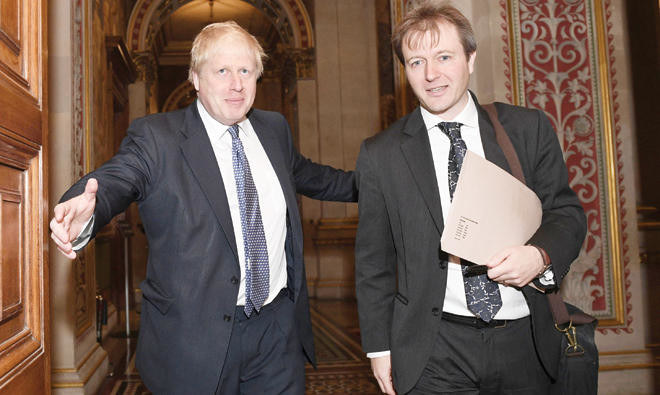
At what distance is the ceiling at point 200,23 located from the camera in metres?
15.3

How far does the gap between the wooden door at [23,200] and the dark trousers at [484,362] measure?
47.9 inches

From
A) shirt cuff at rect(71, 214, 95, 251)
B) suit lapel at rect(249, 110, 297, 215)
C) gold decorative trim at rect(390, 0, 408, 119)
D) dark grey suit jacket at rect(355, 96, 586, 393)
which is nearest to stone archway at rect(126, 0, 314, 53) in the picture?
gold decorative trim at rect(390, 0, 408, 119)

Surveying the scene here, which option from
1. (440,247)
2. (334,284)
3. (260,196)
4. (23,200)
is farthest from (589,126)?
(334,284)

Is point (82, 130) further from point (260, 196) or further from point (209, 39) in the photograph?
point (260, 196)

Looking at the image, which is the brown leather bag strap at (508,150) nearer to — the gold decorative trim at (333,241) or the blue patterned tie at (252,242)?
the blue patterned tie at (252,242)

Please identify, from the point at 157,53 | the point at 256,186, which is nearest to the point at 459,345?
the point at 256,186

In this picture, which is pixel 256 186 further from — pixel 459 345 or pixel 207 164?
pixel 459 345

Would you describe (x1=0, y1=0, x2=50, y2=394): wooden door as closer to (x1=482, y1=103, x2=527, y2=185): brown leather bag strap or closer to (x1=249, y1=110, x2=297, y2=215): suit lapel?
(x1=249, y1=110, x2=297, y2=215): suit lapel

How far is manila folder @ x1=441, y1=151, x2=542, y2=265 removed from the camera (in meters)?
1.71

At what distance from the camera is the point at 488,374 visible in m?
1.86

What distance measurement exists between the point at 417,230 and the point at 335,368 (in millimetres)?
3598

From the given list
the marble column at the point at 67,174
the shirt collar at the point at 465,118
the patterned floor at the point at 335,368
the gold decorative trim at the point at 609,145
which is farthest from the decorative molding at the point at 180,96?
the shirt collar at the point at 465,118

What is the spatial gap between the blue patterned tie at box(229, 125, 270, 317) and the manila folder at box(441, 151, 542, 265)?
2.49 ft

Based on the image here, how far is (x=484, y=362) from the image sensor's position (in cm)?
185
